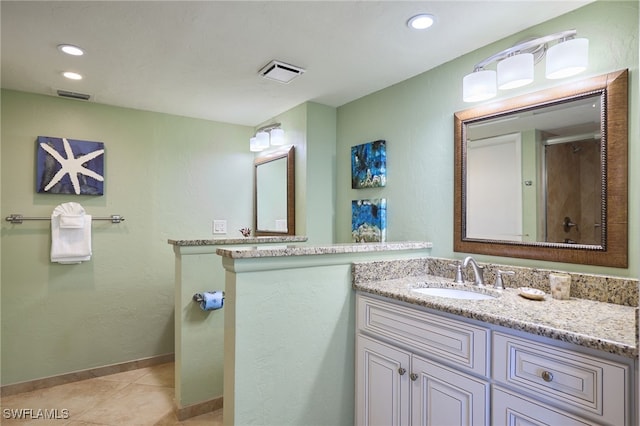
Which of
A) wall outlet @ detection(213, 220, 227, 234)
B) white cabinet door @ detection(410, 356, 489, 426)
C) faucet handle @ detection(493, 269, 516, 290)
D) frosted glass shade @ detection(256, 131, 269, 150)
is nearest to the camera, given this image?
white cabinet door @ detection(410, 356, 489, 426)

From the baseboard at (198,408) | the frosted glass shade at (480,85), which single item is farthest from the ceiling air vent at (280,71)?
the baseboard at (198,408)

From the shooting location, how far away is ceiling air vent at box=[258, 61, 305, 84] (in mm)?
2041

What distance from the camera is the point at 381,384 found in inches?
62.4

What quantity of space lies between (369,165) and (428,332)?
1345 mm

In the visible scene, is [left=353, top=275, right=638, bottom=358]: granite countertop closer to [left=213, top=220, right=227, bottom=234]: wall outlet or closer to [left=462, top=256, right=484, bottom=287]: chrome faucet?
[left=462, top=256, right=484, bottom=287]: chrome faucet

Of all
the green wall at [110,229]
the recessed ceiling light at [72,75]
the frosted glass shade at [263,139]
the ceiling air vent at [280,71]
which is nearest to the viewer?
the ceiling air vent at [280,71]

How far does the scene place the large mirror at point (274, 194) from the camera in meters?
2.87

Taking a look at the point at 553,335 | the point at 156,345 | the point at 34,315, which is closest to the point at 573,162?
the point at 553,335

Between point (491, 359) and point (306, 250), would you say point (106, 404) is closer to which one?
point (306, 250)

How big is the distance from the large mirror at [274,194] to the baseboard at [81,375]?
141cm

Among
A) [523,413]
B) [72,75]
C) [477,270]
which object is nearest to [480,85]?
[477,270]

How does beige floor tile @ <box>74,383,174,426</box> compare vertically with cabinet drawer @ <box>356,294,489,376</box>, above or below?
below

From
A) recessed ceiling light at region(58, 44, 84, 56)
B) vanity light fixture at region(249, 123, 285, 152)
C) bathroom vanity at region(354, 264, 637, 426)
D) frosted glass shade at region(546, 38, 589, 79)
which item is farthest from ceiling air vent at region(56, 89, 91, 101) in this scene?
frosted glass shade at region(546, 38, 589, 79)

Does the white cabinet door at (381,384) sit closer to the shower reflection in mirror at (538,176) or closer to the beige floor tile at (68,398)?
the shower reflection in mirror at (538,176)
